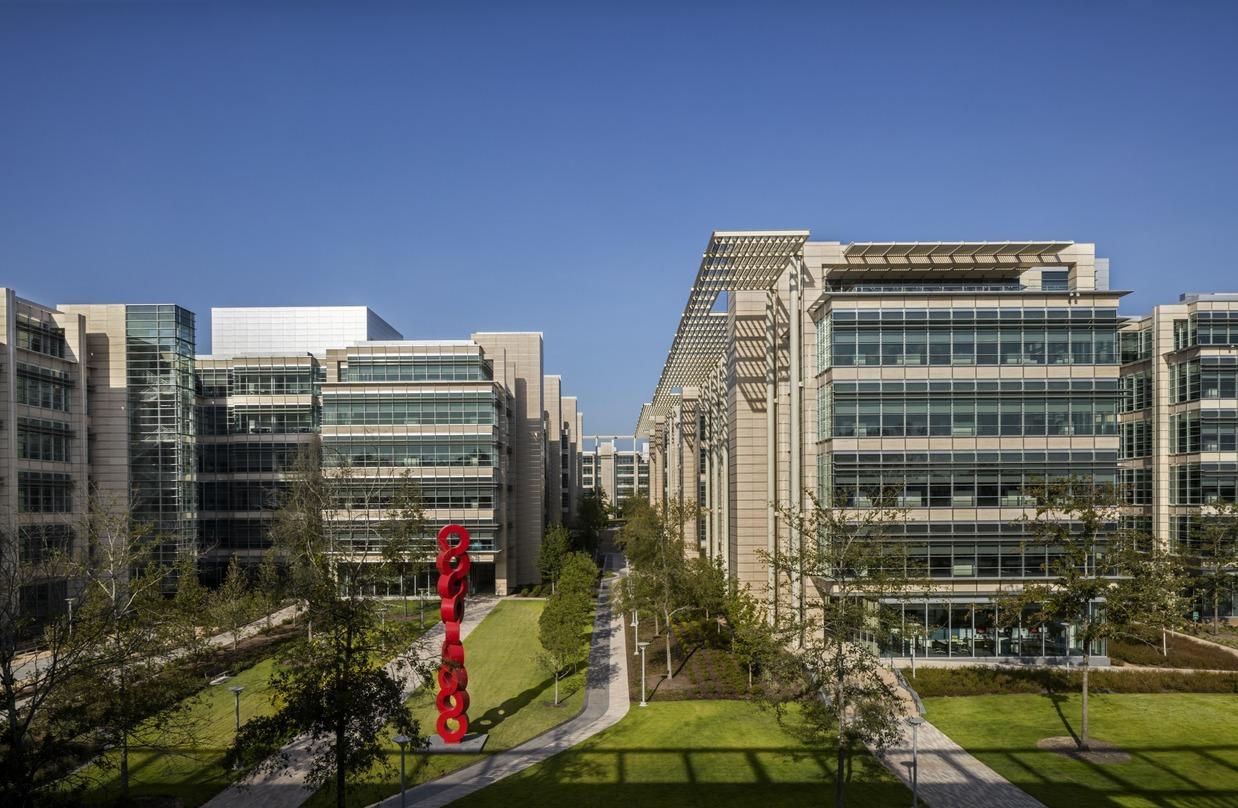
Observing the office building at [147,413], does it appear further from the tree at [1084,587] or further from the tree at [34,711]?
the tree at [1084,587]

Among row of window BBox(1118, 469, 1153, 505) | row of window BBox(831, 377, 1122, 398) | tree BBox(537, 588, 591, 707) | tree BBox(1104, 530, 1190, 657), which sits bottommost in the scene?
tree BBox(537, 588, 591, 707)

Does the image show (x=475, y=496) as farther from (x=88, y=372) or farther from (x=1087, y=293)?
(x=1087, y=293)

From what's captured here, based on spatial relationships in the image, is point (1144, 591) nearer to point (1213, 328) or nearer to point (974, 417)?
point (974, 417)

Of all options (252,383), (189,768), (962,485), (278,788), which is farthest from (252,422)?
(962,485)

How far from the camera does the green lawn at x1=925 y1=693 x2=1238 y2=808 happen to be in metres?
25.4

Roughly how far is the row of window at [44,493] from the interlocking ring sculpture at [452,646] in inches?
1409

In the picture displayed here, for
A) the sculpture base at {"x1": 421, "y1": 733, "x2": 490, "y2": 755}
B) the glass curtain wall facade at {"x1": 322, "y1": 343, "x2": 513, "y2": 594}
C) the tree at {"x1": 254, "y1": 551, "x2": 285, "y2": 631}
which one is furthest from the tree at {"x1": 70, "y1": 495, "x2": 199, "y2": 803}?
the glass curtain wall facade at {"x1": 322, "y1": 343, "x2": 513, "y2": 594}

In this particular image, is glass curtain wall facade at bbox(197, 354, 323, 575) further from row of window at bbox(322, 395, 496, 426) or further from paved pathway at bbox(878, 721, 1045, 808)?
paved pathway at bbox(878, 721, 1045, 808)

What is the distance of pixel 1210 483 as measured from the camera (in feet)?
177

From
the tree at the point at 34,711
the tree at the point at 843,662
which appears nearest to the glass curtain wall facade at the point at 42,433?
the tree at the point at 34,711

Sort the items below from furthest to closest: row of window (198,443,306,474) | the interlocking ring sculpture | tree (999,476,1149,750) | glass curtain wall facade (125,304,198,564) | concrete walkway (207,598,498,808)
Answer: row of window (198,443,306,474) → glass curtain wall facade (125,304,198,564) → the interlocking ring sculpture → tree (999,476,1149,750) → concrete walkway (207,598,498,808)

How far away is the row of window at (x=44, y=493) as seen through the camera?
167 feet

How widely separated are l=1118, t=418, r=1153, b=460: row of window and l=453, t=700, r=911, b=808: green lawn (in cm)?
4326

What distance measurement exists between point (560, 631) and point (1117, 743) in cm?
2476
